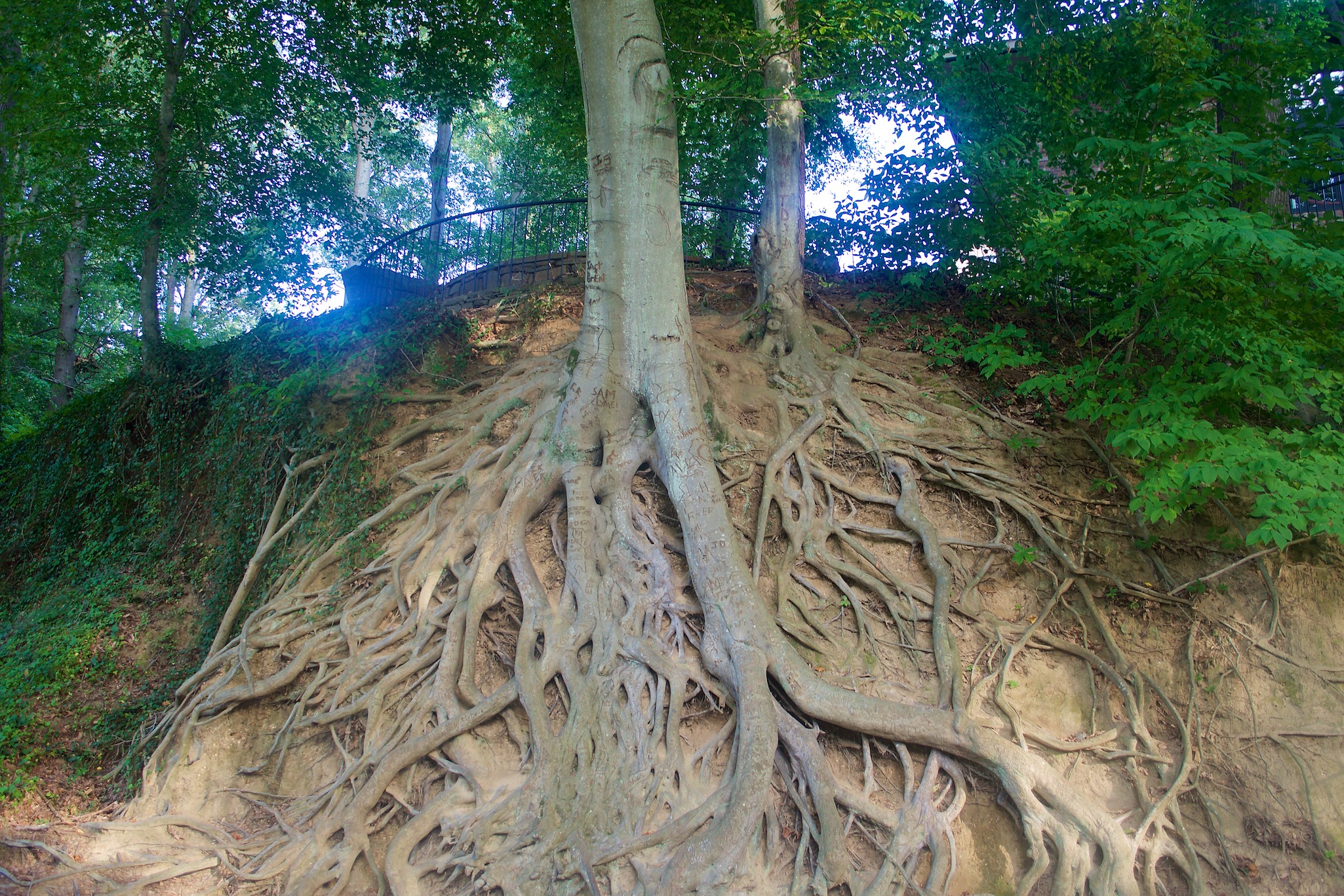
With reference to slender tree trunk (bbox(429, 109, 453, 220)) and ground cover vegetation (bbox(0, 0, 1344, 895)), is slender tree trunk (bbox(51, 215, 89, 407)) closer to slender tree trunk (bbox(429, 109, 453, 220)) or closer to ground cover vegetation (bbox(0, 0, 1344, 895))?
ground cover vegetation (bbox(0, 0, 1344, 895))

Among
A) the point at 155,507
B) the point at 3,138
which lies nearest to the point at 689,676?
the point at 155,507

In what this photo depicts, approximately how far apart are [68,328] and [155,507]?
711cm

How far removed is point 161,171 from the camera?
900 cm

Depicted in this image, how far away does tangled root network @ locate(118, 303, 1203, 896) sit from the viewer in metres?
3.80

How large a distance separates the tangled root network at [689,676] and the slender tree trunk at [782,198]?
2.62 feet

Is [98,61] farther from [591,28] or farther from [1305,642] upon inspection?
[1305,642]

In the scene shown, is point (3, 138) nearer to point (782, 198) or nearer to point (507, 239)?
point (507, 239)

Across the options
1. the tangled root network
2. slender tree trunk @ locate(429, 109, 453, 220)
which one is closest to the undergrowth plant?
the tangled root network

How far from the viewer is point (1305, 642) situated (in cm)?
477

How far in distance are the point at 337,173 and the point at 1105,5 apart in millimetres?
9571

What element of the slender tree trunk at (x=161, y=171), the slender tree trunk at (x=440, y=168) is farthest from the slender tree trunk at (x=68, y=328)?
the slender tree trunk at (x=440, y=168)

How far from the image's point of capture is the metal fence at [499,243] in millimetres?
10141

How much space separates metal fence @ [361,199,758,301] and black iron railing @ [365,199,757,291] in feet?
0.03

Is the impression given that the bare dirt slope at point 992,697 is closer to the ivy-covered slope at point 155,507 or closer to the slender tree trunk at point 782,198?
the ivy-covered slope at point 155,507
